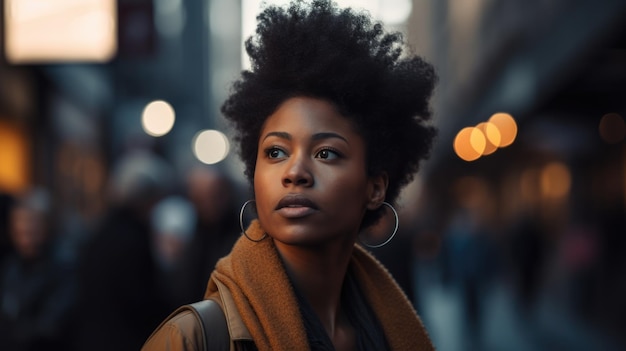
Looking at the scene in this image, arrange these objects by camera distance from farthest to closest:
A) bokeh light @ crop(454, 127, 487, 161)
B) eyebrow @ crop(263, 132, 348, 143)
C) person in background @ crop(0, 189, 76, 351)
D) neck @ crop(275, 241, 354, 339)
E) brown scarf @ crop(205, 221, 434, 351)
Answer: bokeh light @ crop(454, 127, 487, 161) < person in background @ crop(0, 189, 76, 351) < neck @ crop(275, 241, 354, 339) < eyebrow @ crop(263, 132, 348, 143) < brown scarf @ crop(205, 221, 434, 351)

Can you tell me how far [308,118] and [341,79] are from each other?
167 mm

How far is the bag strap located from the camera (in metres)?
2.67

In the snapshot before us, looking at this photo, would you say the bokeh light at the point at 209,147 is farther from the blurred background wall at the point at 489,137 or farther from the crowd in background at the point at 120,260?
the crowd in background at the point at 120,260

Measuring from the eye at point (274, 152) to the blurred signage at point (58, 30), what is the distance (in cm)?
844

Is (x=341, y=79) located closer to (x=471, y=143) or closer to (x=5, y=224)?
(x=5, y=224)

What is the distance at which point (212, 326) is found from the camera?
2695mm

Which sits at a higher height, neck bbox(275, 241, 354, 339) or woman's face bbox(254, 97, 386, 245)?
woman's face bbox(254, 97, 386, 245)

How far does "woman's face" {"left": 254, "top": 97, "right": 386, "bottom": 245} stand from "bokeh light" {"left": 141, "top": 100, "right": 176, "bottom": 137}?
26.0m

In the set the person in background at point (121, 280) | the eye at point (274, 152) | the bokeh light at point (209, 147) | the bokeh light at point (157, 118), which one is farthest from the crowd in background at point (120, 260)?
the bokeh light at point (209, 147)

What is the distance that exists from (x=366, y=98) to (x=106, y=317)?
3764mm

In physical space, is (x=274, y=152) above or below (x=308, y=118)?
below

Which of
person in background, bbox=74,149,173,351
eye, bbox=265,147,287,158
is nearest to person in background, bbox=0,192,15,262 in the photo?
person in background, bbox=74,149,173,351

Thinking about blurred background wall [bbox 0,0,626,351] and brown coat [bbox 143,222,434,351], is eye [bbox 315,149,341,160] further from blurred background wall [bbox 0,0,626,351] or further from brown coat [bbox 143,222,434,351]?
blurred background wall [bbox 0,0,626,351]

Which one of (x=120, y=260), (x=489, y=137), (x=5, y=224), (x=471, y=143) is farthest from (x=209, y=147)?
Answer: (x=120, y=260)
